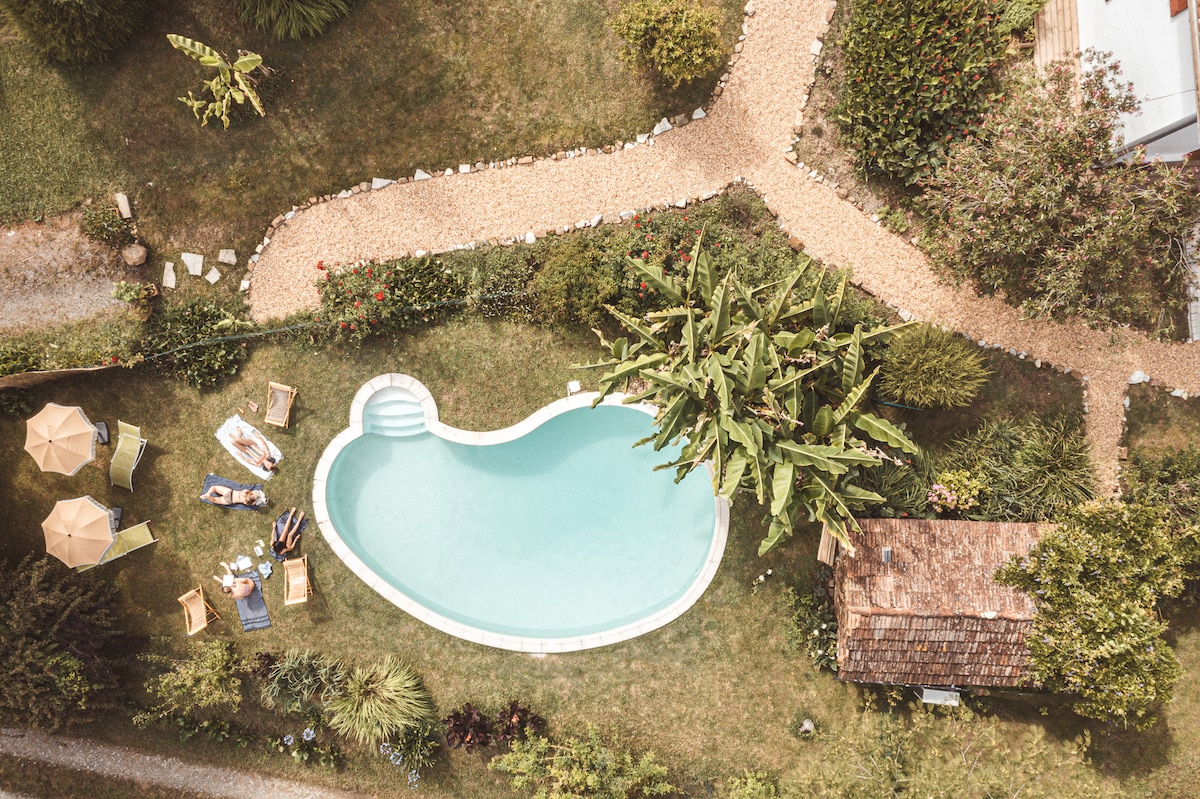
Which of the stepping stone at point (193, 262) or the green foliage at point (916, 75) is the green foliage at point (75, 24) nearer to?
the stepping stone at point (193, 262)

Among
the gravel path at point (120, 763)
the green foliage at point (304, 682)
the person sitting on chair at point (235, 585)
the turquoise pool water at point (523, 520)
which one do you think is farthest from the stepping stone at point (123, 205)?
→ the gravel path at point (120, 763)

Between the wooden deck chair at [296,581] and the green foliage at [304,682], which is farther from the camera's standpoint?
the wooden deck chair at [296,581]

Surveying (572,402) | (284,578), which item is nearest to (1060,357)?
(572,402)

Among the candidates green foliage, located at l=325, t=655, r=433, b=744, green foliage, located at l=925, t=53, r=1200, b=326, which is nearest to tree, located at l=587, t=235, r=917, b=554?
green foliage, located at l=925, t=53, r=1200, b=326

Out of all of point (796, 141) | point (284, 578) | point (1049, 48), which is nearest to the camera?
point (1049, 48)

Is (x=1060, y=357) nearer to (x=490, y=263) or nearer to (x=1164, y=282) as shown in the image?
(x=1164, y=282)

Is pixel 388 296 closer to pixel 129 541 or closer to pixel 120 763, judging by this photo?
pixel 129 541

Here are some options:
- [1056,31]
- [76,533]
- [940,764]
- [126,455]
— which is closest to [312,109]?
[126,455]
